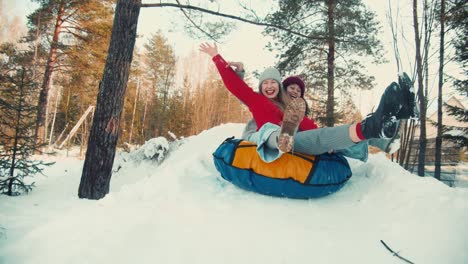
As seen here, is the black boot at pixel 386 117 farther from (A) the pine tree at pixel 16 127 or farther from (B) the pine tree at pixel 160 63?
(B) the pine tree at pixel 160 63

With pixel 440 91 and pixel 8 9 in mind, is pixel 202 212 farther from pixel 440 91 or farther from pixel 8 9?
pixel 8 9

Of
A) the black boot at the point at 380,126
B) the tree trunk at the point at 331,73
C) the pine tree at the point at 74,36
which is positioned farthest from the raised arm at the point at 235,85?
the pine tree at the point at 74,36

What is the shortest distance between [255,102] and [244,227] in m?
1.33

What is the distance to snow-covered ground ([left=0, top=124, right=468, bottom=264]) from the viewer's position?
4.44 feet

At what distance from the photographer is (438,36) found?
8367mm

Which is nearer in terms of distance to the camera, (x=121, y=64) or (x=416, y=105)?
(x=416, y=105)

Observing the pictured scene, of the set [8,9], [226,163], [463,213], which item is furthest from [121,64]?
[8,9]

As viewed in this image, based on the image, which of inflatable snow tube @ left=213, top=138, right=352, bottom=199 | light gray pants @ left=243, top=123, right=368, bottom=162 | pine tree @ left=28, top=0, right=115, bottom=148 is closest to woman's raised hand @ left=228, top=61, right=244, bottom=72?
A: inflatable snow tube @ left=213, top=138, right=352, bottom=199

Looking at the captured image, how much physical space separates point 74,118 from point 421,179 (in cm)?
1915

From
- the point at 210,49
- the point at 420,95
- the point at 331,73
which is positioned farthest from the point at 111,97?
the point at 420,95

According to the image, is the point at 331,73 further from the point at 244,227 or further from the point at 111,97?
the point at 244,227

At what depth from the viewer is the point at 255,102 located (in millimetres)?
2654

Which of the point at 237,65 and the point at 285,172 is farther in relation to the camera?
the point at 237,65

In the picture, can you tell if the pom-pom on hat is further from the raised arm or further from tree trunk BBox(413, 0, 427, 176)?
tree trunk BBox(413, 0, 427, 176)
